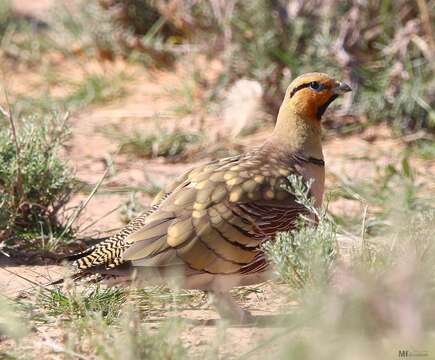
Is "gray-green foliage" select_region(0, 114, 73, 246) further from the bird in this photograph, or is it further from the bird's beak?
the bird's beak

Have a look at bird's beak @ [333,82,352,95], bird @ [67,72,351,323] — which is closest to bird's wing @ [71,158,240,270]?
bird @ [67,72,351,323]

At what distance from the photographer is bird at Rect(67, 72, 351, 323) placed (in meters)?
3.70

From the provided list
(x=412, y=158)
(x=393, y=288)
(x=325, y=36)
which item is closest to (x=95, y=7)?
(x=325, y=36)

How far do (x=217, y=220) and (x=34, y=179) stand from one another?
1.31 meters

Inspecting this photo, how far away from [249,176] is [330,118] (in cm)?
307

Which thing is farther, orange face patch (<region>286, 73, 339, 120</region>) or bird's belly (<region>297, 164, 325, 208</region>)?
orange face patch (<region>286, 73, 339, 120</region>)

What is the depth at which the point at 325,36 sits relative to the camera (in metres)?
6.75

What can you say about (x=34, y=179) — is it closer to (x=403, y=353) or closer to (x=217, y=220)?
(x=217, y=220)

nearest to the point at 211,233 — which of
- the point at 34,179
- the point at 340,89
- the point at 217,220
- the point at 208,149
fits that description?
the point at 217,220

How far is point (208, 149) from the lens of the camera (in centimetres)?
652

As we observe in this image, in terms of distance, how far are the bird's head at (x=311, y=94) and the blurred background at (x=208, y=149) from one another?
0.57 meters

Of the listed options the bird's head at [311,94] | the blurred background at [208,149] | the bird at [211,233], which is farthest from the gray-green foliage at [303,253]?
the bird's head at [311,94]

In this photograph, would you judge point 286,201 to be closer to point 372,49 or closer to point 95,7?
point 372,49

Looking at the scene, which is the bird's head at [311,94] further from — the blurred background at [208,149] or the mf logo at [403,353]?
the mf logo at [403,353]
